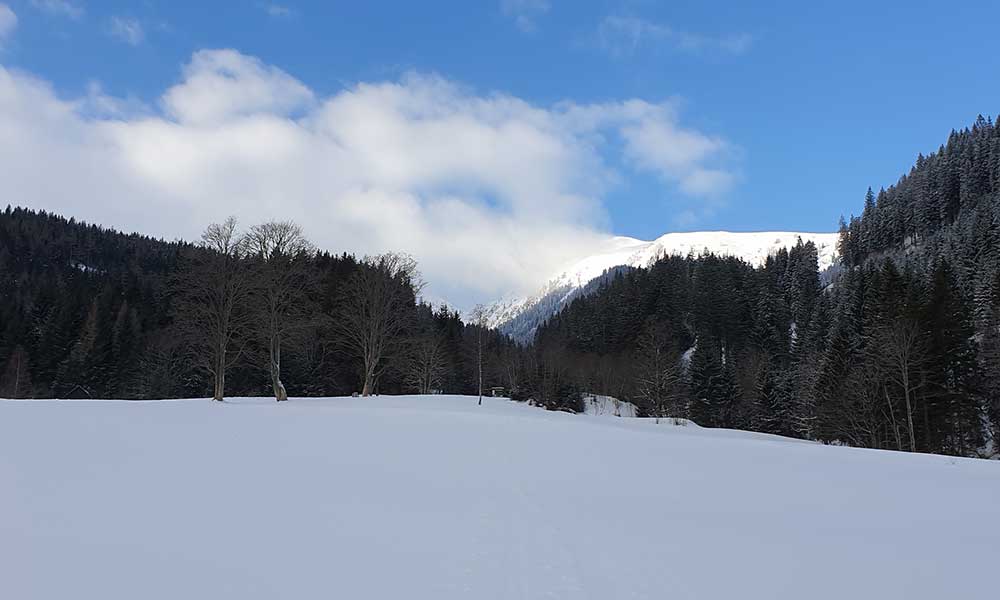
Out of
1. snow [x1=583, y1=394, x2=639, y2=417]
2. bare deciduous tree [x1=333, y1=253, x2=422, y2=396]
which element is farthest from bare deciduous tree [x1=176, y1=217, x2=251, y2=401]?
snow [x1=583, y1=394, x2=639, y2=417]

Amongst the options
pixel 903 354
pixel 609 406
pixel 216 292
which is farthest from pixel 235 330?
pixel 609 406

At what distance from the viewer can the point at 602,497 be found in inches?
428

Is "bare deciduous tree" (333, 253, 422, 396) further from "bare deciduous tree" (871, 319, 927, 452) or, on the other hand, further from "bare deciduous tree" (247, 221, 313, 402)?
"bare deciduous tree" (871, 319, 927, 452)

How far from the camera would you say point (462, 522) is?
8.56 meters

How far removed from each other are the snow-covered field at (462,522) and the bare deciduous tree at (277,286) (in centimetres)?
1950

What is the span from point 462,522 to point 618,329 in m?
111

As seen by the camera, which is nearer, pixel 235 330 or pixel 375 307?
pixel 235 330

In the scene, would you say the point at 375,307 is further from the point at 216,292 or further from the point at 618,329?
the point at 618,329

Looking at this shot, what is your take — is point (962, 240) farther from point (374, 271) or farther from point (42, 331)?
point (42, 331)

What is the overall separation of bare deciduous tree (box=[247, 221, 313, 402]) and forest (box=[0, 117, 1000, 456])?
0.53 feet

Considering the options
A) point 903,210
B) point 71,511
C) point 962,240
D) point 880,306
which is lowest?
point 71,511

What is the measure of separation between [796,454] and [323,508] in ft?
57.8

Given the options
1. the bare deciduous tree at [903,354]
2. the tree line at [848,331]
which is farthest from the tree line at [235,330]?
the bare deciduous tree at [903,354]

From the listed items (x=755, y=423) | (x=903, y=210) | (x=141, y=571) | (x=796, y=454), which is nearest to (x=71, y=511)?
(x=141, y=571)
